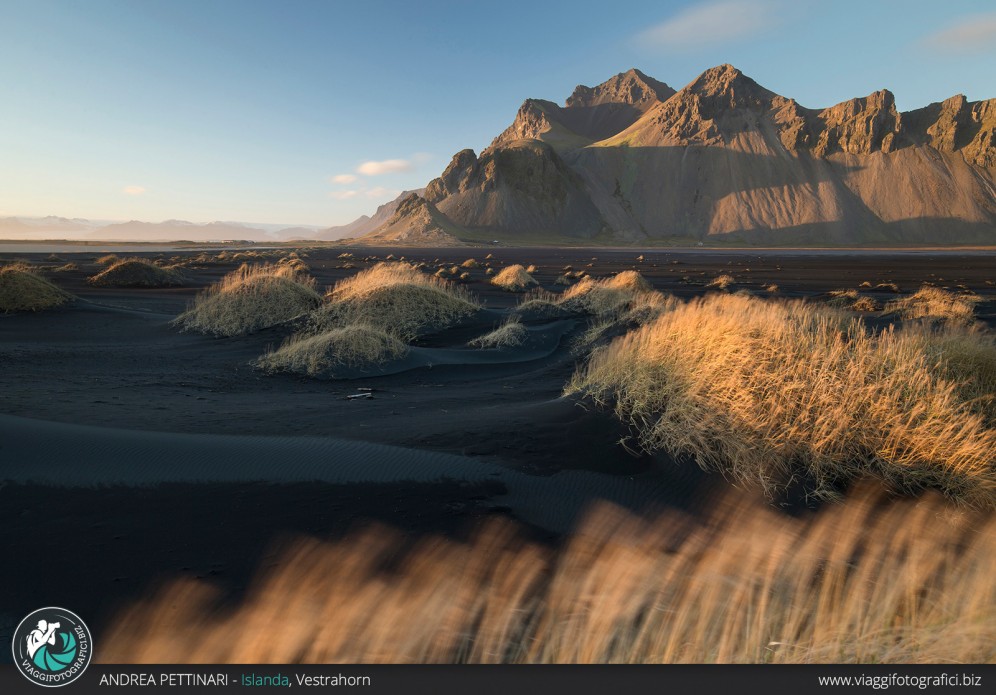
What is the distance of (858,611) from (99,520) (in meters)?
5.16

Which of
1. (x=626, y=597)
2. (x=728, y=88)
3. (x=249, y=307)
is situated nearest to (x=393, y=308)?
(x=249, y=307)

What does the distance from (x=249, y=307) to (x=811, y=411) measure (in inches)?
581

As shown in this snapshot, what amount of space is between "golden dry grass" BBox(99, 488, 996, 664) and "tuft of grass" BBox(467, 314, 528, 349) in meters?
9.00

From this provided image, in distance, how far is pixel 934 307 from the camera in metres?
18.4

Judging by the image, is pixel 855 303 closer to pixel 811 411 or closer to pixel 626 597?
pixel 811 411

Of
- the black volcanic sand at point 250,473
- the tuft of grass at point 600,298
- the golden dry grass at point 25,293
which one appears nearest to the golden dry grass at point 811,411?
the black volcanic sand at point 250,473

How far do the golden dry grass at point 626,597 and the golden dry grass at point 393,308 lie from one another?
10.7 meters

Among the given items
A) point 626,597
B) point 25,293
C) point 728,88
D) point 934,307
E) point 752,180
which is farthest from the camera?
point 728,88

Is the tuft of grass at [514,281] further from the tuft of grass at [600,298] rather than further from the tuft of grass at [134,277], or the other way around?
the tuft of grass at [134,277]

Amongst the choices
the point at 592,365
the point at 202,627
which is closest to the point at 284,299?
the point at 592,365

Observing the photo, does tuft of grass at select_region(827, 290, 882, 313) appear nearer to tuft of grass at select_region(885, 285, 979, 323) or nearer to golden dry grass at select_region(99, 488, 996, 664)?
tuft of grass at select_region(885, 285, 979, 323)

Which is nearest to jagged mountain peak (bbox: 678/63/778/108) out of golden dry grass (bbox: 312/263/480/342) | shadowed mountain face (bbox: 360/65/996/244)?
shadowed mountain face (bbox: 360/65/996/244)

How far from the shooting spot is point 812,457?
4789 millimetres

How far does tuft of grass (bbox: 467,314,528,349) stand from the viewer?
1316cm
